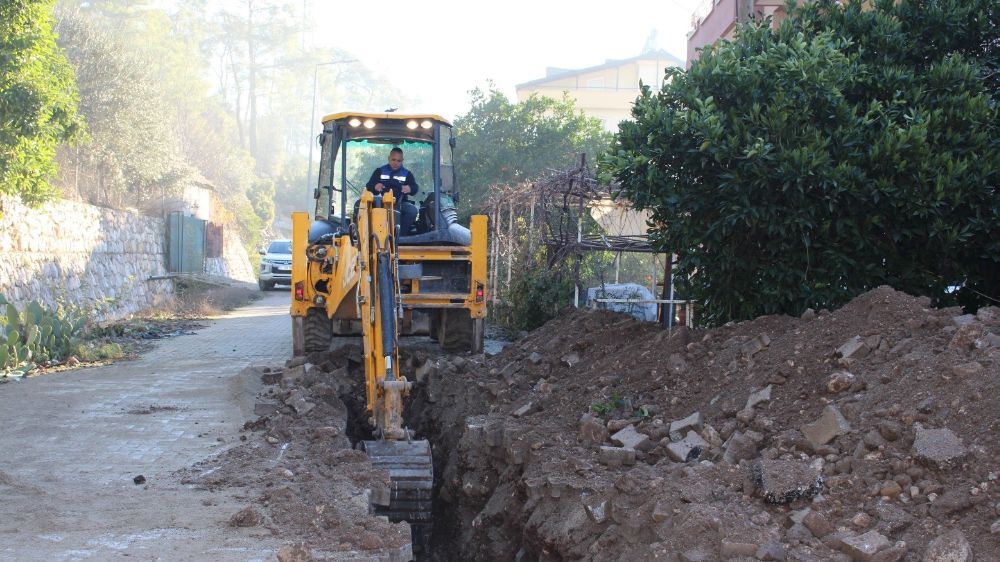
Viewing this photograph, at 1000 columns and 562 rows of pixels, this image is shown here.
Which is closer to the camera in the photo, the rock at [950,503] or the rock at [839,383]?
the rock at [950,503]

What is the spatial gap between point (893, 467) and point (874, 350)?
1.68 m

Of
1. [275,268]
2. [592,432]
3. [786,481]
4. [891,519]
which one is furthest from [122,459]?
[275,268]

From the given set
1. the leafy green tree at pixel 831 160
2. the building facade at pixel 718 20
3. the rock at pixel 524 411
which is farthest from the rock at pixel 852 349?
the building facade at pixel 718 20

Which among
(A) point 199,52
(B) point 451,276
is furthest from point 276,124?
(B) point 451,276

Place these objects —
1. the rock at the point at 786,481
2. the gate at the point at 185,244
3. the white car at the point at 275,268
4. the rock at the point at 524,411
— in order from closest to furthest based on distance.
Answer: the rock at the point at 786,481 < the rock at the point at 524,411 < the gate at the point at 185,244 < the white car at the point at 275,268

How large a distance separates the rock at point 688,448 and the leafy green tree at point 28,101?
13.1 metres

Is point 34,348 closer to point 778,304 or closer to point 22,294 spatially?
point 22,294

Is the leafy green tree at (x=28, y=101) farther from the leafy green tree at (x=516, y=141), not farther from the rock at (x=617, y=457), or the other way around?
the rock at (x=617, y=457)

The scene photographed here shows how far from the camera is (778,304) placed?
875cm

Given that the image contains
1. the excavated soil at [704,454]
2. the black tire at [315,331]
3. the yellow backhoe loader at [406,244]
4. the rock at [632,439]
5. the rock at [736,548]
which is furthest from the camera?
the black tire at [315,331]

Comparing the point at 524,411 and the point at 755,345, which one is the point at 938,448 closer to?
the point at 755,345

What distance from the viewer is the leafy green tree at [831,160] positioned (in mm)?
8141

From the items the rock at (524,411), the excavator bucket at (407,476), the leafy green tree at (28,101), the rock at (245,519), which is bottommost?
the excavator bucket at (407,476)

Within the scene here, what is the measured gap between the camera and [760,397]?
22.6ft
